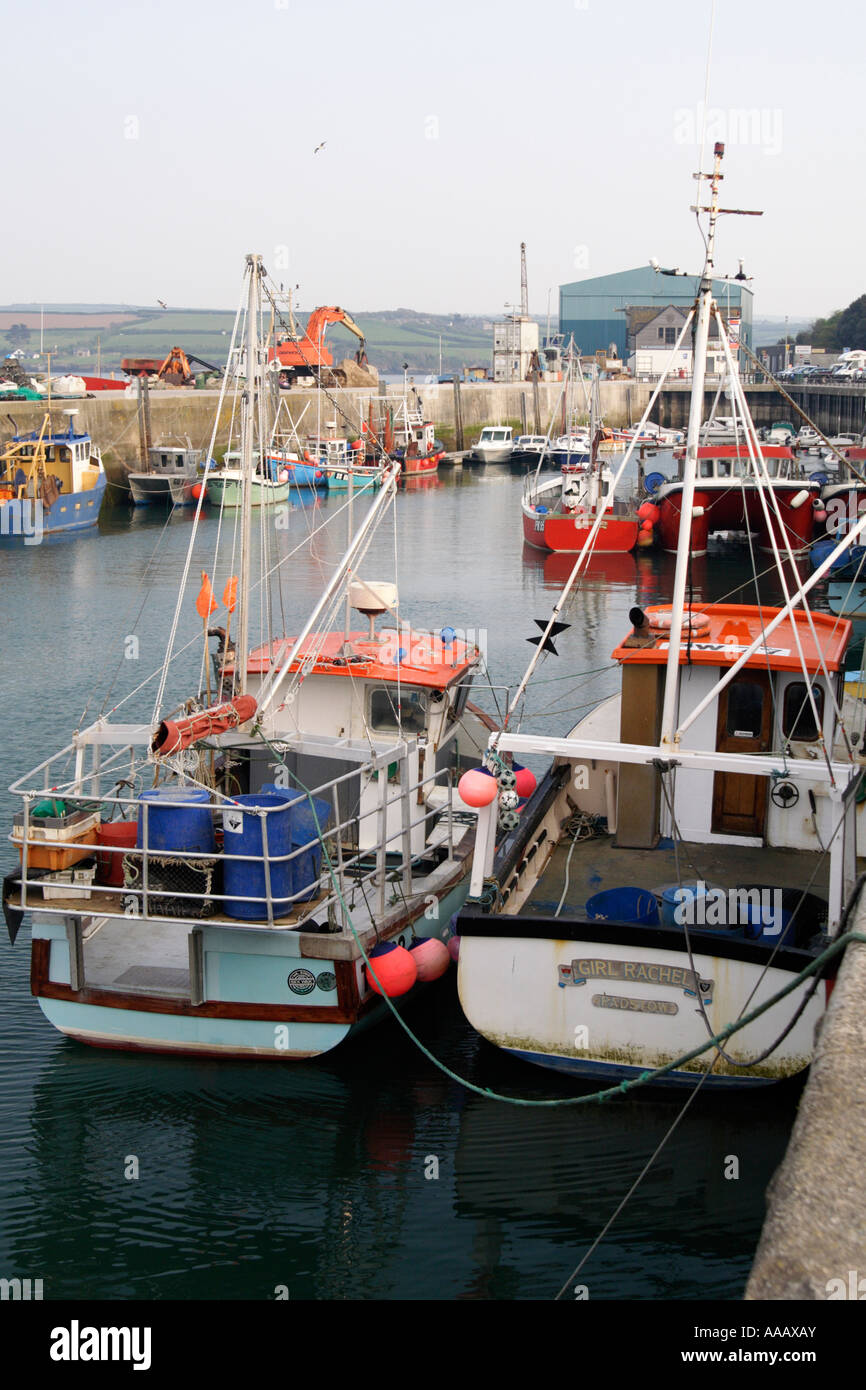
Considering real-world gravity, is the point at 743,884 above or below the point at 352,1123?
above

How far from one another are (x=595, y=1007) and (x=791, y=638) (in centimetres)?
426

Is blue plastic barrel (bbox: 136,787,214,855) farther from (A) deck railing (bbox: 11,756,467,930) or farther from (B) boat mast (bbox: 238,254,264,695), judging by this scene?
(B) boat mast (bbox: 238,254,264,695)

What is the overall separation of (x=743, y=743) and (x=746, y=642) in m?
0.95

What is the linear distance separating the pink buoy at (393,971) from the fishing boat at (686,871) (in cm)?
74

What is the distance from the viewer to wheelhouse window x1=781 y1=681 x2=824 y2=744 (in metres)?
11.6

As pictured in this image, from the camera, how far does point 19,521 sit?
4425 cm

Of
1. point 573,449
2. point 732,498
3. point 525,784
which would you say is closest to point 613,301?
point 573,449

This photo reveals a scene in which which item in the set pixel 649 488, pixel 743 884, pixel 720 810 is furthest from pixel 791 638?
pixel 649 488

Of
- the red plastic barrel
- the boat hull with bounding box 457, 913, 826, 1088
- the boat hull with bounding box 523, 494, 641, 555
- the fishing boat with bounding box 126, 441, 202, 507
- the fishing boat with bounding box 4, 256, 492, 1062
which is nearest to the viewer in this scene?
the boat hull with bounding box 457, 913, 826, 1088

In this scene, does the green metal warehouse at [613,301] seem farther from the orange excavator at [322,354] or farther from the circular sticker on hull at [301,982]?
the circular sticker on hull at [301,982]

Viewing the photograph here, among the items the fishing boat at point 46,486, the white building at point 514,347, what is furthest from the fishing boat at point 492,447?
the fishing boat at point 46,486

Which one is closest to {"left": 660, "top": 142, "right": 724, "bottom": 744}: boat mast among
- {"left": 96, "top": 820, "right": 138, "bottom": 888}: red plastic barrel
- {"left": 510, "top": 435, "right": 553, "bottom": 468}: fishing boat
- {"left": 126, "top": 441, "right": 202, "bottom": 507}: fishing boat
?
{"left": 96, "top": 820, "right": 138, "bottom": 888}: red plastic barrel

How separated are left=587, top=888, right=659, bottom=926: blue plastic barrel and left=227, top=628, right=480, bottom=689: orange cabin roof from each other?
3.54 m
